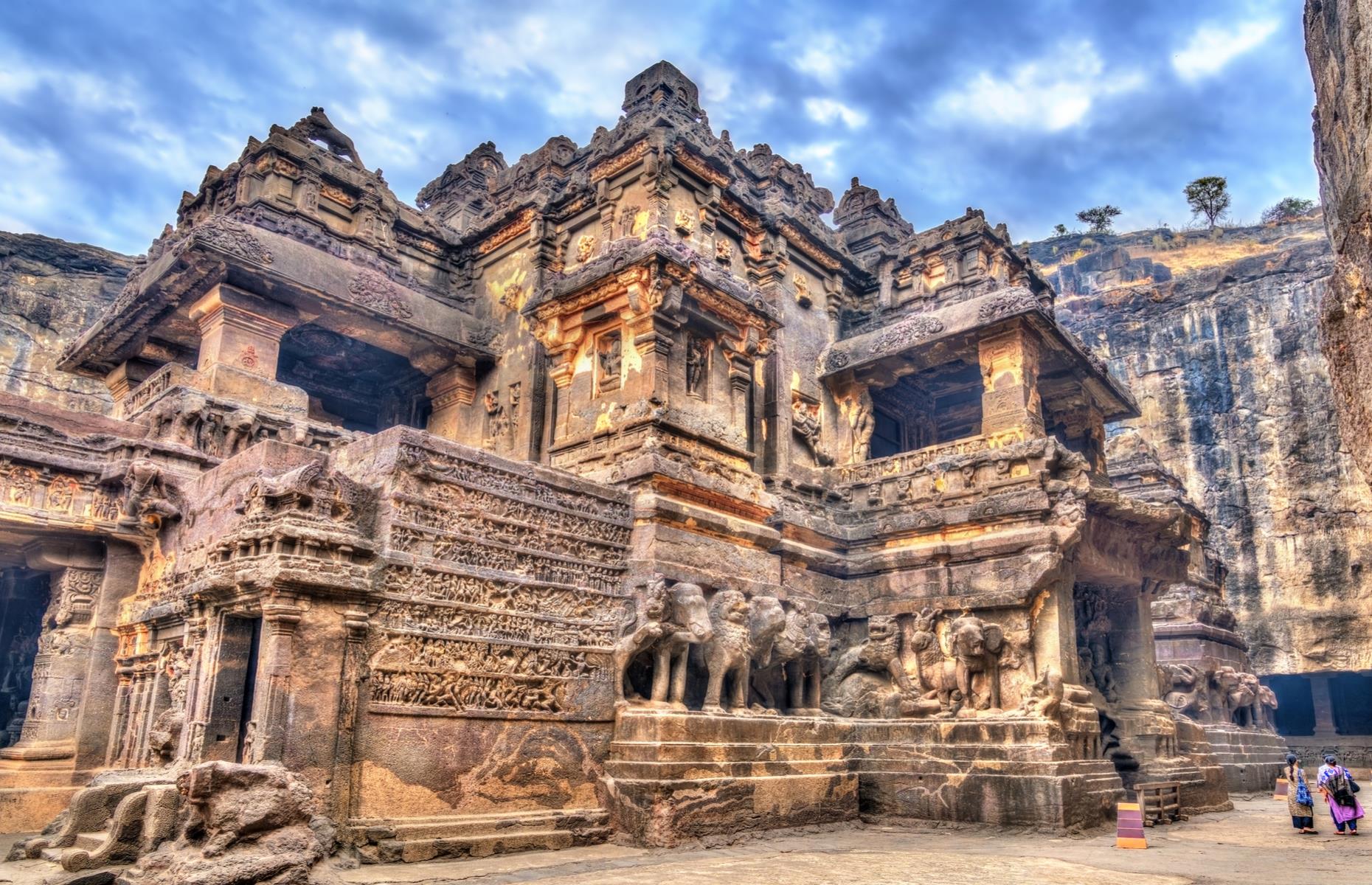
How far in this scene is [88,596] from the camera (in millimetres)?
11305

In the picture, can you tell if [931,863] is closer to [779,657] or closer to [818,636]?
[779,657]

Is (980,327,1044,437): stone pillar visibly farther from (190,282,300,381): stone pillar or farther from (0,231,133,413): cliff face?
(0,231,133,413): cliff face

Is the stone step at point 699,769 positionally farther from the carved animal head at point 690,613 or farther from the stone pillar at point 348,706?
the stone pillar at point 348,706

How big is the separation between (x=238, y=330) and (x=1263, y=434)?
101 feet

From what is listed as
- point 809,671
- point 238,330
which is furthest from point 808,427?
point 238,330

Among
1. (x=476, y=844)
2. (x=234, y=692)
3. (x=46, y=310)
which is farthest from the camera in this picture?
(x=46, y=310)

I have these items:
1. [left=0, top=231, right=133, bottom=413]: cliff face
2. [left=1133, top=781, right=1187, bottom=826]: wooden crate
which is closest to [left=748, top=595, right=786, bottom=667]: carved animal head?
[left=1133, top=781, right=1187, bottom=826]: wooden crate

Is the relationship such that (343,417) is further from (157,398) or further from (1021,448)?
(1021,448)

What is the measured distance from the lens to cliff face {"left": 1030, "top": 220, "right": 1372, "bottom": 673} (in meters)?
29.4

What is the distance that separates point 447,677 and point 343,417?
37.4 feet

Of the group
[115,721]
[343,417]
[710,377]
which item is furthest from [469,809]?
[343,417]

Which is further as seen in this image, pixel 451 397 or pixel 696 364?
pixel 451 397

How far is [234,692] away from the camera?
319 inches

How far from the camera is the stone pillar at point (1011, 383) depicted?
14875mm
